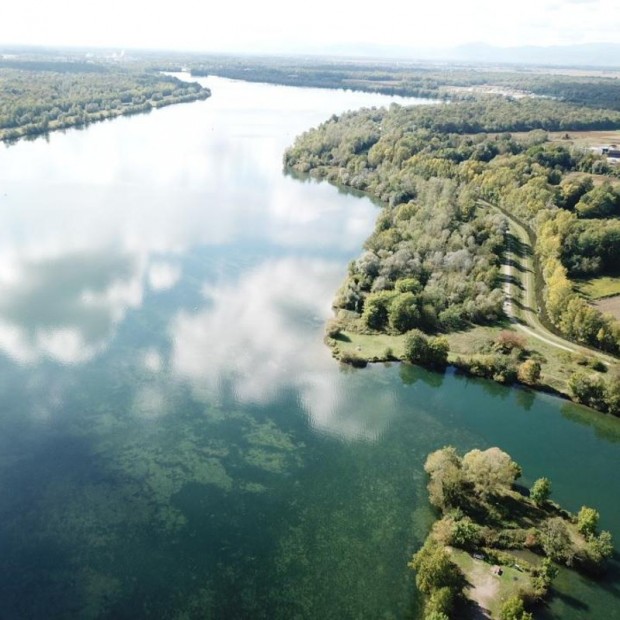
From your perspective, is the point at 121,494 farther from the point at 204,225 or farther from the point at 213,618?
the point at 204,225

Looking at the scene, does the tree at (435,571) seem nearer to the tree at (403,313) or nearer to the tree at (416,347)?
the tree at (416,347)

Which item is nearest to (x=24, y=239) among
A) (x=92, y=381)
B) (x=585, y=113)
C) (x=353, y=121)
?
(x=92, y=381)

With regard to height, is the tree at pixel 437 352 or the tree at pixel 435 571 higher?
the tree at pixel 437 352

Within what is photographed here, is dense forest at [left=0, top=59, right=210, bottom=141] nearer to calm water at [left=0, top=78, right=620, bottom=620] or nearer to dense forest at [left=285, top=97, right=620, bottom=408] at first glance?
dense forest at [left=285, top=97, right=620, bottom=408]

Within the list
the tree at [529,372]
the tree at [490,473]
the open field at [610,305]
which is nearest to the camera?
the tree at [490,473]

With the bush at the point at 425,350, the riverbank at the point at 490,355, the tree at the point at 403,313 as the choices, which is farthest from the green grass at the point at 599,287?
the bush at the point at 425,350
